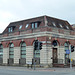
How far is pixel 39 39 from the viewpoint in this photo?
104ft

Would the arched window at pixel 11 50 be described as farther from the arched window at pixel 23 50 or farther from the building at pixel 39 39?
the arched window at pixel 23 50

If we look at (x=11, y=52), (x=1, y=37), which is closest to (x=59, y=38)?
(x=11, y=52)

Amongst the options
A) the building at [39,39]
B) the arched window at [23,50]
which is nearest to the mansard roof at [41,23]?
the building at [39,39]

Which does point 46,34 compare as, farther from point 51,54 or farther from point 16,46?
point 16,46

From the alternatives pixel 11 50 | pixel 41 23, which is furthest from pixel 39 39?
pixel 11 50

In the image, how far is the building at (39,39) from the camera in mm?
31109

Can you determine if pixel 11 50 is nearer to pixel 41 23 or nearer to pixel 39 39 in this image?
pixel 39 39

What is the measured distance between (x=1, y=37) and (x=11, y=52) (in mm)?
4164

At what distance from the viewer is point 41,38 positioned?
31375 mm

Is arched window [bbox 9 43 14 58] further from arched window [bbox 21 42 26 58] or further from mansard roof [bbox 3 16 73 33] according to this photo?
mansard roof [bbox 3 16 73 33]

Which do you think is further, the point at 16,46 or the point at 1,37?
the point at 1,37

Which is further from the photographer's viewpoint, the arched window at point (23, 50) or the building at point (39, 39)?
the arched window at point (23, 50)

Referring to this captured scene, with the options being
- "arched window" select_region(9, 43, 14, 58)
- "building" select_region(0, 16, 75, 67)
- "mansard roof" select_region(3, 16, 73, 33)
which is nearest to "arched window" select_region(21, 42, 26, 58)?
"building" select_region(0, 16, 75, 67)

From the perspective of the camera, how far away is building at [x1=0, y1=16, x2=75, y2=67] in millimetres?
31109
